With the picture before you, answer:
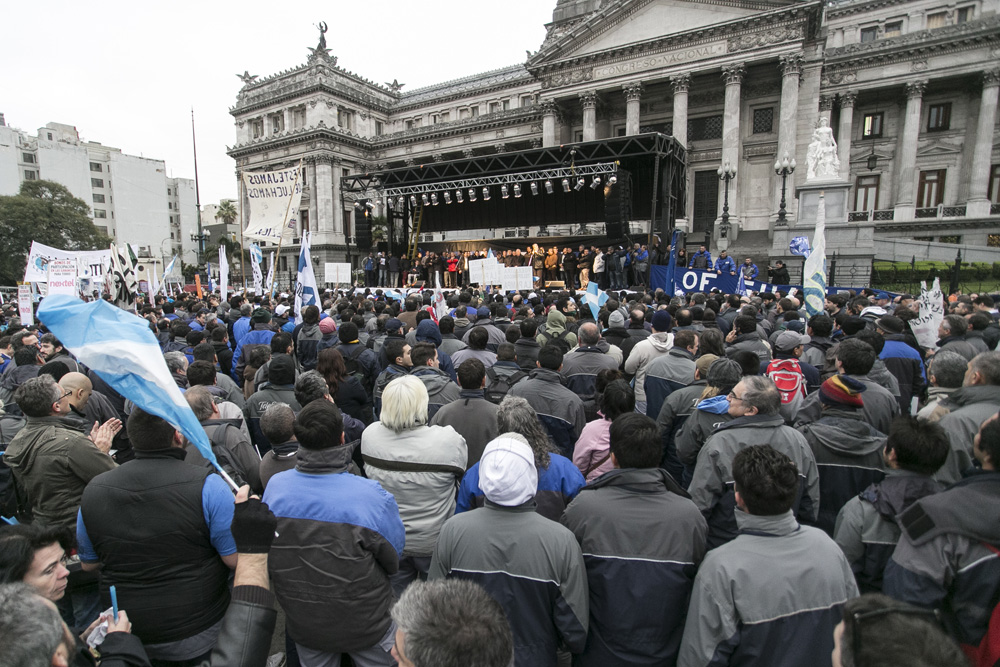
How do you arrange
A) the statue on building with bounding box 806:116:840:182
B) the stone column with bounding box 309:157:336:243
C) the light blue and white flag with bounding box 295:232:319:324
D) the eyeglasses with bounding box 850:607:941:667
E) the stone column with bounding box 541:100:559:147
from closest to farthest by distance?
the eyeglasses with bounding box 850:607:941:667 → the light blue and white flag with bounding box 295:232:319:324 → the statue on building with bounding box 806:116:840:182 → the stone column with bounding box 541:100:559:147 → the stone column with bounding box 309:157:336:243

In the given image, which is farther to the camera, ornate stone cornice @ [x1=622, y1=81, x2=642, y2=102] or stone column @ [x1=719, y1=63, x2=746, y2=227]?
ornate stone cornice @ [x1=622, y1=81, x2=642, y2=102]

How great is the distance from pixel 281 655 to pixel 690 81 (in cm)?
3546

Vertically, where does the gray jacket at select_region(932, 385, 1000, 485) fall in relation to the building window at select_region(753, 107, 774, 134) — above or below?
below

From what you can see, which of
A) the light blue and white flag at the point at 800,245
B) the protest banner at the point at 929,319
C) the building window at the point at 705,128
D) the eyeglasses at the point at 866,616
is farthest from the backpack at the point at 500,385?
the building window at the point at 705,128

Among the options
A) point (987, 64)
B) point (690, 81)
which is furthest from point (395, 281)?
point (987, 64)

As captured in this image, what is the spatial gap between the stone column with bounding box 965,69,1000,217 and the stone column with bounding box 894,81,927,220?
105 inches

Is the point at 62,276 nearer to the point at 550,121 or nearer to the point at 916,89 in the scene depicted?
the point at 550,121

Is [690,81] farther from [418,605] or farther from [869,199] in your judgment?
[418,605]

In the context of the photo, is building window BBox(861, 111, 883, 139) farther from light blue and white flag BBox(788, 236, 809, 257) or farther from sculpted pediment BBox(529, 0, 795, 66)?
light blue and white flag BBox(788, 236, 809, 257)

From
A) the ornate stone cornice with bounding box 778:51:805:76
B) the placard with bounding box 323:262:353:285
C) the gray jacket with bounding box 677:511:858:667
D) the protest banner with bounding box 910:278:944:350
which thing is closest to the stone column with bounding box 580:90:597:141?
the ornate stone cornice with bounding box 778:51:805:76

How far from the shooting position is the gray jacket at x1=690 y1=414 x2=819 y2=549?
3.03 m

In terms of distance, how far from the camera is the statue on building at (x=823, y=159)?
1909 cm

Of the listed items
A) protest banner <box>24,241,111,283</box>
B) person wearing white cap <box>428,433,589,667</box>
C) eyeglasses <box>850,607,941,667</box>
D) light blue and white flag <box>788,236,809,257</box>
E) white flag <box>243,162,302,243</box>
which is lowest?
person wearing white cap <box>428,433,589,667</box>

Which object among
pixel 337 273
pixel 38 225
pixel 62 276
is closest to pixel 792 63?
pixel 337 273
